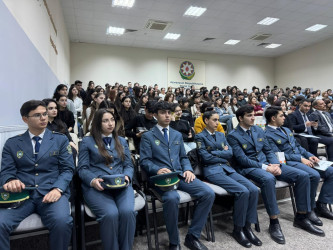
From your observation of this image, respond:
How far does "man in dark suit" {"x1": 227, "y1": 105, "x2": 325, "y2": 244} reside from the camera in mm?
2182

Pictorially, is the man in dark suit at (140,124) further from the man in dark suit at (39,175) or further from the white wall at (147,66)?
the white wall at (147,66)

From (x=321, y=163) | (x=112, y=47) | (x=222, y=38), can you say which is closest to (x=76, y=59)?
(x=112, y=47)

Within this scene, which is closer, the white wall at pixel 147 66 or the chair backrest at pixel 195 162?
the chair backrest at pixel 195 162

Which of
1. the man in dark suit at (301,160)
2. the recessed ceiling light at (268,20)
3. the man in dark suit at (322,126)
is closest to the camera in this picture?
the man in dark suit at (301,160)

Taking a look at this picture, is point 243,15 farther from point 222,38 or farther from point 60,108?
point 60,108

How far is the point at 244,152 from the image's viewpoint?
2.56 m

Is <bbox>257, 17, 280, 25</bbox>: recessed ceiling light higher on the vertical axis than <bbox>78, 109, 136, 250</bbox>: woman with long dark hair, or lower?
higher

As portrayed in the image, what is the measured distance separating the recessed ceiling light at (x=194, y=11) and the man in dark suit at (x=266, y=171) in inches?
216

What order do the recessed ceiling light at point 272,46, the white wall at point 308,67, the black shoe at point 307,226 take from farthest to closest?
the recessed ceiling light at point 272,46, the white wall at point 308,67, the black shoe at point 307,226

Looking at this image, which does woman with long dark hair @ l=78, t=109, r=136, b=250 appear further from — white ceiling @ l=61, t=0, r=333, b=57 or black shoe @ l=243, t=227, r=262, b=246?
white ceiling @ l=61, t=0, r=333, b=57

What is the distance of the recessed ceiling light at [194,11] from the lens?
694 centimetres

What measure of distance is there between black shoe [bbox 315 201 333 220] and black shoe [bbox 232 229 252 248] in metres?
1.14

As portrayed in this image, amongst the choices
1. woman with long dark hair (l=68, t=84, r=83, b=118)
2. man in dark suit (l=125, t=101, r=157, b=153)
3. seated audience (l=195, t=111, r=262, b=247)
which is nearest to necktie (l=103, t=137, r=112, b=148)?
seated audience (l=195, t=111, r=262, b=247)

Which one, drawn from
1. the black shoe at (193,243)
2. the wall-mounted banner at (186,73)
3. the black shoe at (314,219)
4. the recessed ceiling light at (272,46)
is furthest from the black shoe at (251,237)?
the recessed ceiling light at (272,46)
